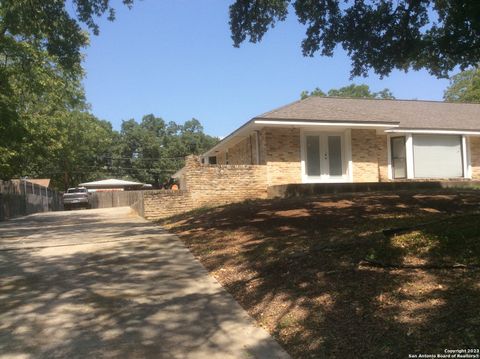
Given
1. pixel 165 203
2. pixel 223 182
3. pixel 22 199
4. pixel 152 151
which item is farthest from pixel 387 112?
pixel 152 151

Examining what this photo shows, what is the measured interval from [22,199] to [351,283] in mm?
26414

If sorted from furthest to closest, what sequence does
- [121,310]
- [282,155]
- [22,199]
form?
[22,199] < [282,155] < [121,310]

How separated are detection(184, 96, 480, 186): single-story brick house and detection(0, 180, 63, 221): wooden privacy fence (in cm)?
1158

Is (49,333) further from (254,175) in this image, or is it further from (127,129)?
(127,129)

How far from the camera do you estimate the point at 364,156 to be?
18.6 metres

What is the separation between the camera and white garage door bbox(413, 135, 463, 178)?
64.7ft

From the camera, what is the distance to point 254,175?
1733 cm

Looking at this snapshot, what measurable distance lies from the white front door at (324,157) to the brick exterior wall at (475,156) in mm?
6163

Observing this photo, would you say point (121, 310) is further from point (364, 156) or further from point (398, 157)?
point (398, 157)

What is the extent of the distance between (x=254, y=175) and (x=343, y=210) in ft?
25.6

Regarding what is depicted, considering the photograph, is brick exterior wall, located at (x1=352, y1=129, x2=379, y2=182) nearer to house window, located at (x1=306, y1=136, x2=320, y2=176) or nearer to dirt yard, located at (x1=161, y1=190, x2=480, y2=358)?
house window, located at (x1=306, y1=136, x2=320, y2=176)

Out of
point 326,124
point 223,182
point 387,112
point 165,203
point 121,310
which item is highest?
point 387,112

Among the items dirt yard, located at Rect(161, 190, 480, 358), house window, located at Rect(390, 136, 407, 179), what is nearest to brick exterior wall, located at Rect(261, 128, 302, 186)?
house window, located at Rect(390, 136, 407, 179)

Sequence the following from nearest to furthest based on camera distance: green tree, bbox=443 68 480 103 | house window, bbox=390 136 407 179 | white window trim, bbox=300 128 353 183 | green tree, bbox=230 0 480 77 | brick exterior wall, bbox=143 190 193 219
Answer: green tree, bbox=230 0 480 77, brick exterior wall, bbox=143 190 193 219, white window trim, bbox=300 128 353 183, house window, bbox=390 136 407 179, green tree, bbox=443 68 480 103
